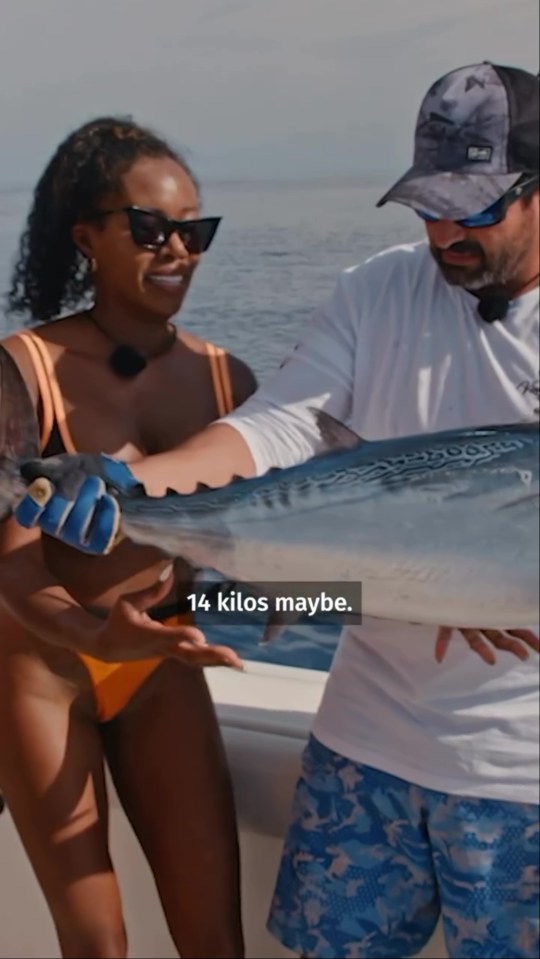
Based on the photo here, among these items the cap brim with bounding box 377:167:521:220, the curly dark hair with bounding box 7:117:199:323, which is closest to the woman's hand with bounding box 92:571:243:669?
the curly dark hair with bounding box 7:117:199:323

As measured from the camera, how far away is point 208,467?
115cm

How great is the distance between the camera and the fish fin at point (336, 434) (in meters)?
1.08

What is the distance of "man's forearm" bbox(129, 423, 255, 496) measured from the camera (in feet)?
3.74

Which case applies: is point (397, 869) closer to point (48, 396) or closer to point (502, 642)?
point (502, 642)

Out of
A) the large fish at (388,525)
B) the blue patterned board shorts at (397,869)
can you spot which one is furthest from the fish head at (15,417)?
the blue patterned board shorts at (397,869)

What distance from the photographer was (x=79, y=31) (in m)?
1.26

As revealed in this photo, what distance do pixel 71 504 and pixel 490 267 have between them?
18.8 inches

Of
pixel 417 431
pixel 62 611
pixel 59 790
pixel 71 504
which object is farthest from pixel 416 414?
pixel 59 790

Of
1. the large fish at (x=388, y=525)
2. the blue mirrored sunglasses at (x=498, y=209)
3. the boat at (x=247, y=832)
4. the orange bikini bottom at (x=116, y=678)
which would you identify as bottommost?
the boat at (x=247, y=832)

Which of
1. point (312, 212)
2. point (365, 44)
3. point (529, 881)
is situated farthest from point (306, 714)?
point (365, 44)

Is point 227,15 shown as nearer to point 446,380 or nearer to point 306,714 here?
point 446,380

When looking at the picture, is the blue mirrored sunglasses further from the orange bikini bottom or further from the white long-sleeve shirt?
the orange bikini bottom

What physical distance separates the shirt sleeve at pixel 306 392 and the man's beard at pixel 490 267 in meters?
0.12

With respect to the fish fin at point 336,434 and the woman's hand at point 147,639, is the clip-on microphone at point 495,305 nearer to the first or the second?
the fish fin at point 336,434
